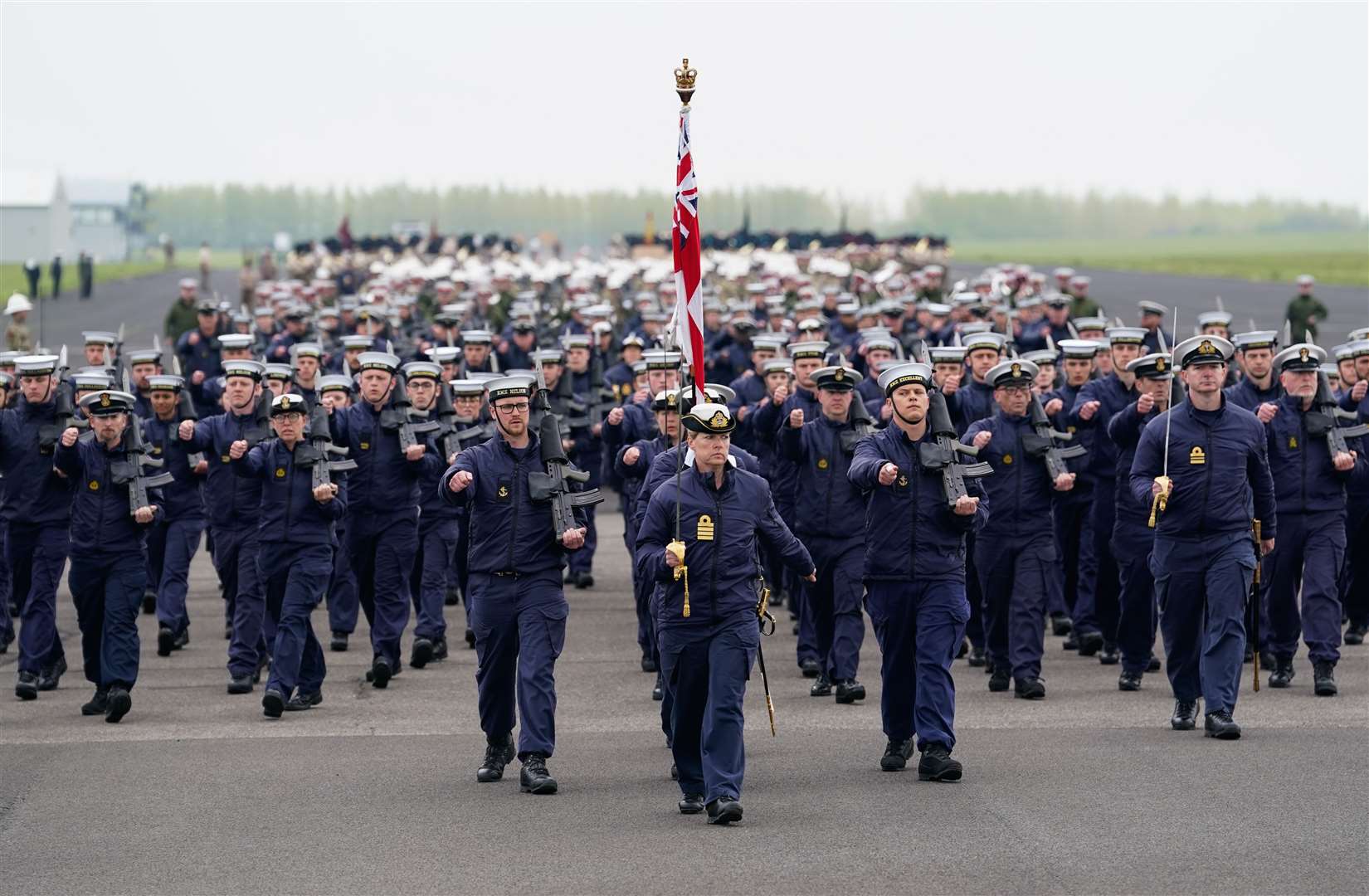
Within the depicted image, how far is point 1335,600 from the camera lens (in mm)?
14125

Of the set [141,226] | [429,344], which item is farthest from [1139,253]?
[429,344]

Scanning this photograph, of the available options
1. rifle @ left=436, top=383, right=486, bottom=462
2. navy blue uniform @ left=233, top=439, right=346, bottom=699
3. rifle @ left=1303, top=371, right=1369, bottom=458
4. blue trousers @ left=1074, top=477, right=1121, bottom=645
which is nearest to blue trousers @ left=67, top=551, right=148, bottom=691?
navy blue uniform @ left=233, top=439, right=346, bottom=699

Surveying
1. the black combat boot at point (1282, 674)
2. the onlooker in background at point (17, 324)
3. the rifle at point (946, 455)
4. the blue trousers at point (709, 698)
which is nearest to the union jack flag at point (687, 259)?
the rifle at point (946, 455)

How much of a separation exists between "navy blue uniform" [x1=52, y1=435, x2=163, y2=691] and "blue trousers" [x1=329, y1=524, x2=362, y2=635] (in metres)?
1.86

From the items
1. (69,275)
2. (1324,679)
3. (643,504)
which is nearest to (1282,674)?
(1324,679)

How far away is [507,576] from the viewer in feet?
37.3

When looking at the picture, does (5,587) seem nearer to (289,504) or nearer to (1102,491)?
(289,504)

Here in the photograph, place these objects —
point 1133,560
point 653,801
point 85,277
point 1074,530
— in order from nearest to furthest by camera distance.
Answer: point 653,801, point 1133,560, point 1074,530, point 85,277

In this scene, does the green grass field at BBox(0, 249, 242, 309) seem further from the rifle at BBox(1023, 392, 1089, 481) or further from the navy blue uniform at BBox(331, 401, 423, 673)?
the rifle at BBox(1023, 392, 1089, 481)

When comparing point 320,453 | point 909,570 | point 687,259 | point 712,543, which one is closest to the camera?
point 712,543

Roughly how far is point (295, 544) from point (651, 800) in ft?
13.2

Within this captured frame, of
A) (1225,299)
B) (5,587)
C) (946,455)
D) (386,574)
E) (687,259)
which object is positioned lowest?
(5,587)

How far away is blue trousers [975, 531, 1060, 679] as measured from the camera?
14117mm

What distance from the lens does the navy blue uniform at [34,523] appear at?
14.6 meters
